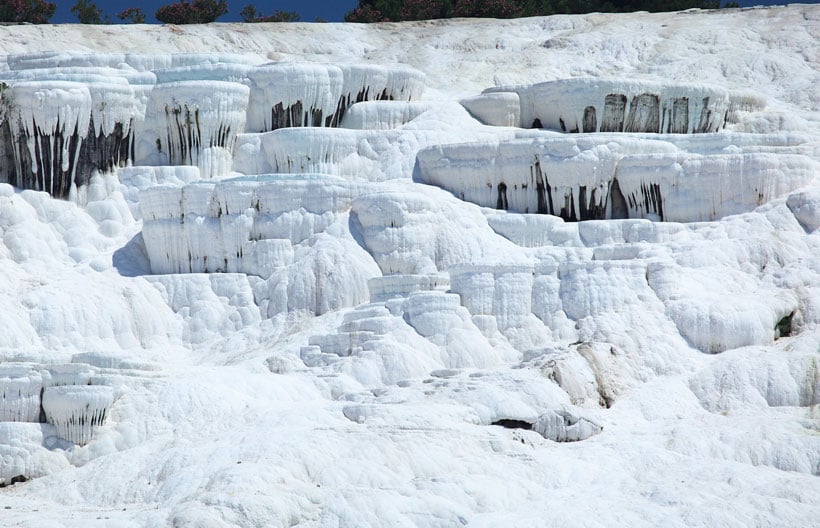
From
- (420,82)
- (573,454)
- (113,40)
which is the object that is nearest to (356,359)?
(573,454)

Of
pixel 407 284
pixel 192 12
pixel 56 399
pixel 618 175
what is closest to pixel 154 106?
pixel 407 284

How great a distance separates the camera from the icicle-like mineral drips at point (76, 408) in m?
29.4

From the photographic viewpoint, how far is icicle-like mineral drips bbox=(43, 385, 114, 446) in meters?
29.4

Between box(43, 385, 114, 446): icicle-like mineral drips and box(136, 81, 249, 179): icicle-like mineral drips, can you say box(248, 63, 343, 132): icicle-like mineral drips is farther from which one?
box(43, 385, 114, 446): icicle-like mineral drips

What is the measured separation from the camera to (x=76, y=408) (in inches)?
1160

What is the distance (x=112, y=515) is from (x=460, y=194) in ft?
54.5

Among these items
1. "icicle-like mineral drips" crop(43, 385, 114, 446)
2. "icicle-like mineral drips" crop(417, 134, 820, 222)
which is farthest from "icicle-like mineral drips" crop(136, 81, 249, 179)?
"icicle-like mineral drips" crop(43, 385, 114, 446)

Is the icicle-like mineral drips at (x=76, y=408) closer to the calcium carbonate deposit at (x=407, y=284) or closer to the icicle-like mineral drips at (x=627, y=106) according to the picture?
the calcium carbonate deposit at (x=407, y=284)

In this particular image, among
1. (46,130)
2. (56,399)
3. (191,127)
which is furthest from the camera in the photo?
(191,127)

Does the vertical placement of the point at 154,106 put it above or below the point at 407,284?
above

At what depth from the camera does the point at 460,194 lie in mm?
40094

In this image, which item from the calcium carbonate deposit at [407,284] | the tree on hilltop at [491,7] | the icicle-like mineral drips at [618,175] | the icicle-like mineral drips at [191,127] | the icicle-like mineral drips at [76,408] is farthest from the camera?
the tree on hilltop at [491,7]

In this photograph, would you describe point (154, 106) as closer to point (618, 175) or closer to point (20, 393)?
point (618, 175)

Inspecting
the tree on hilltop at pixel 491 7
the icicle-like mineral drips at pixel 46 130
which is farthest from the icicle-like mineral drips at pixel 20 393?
the tree on hilltop at pixel 491 7
